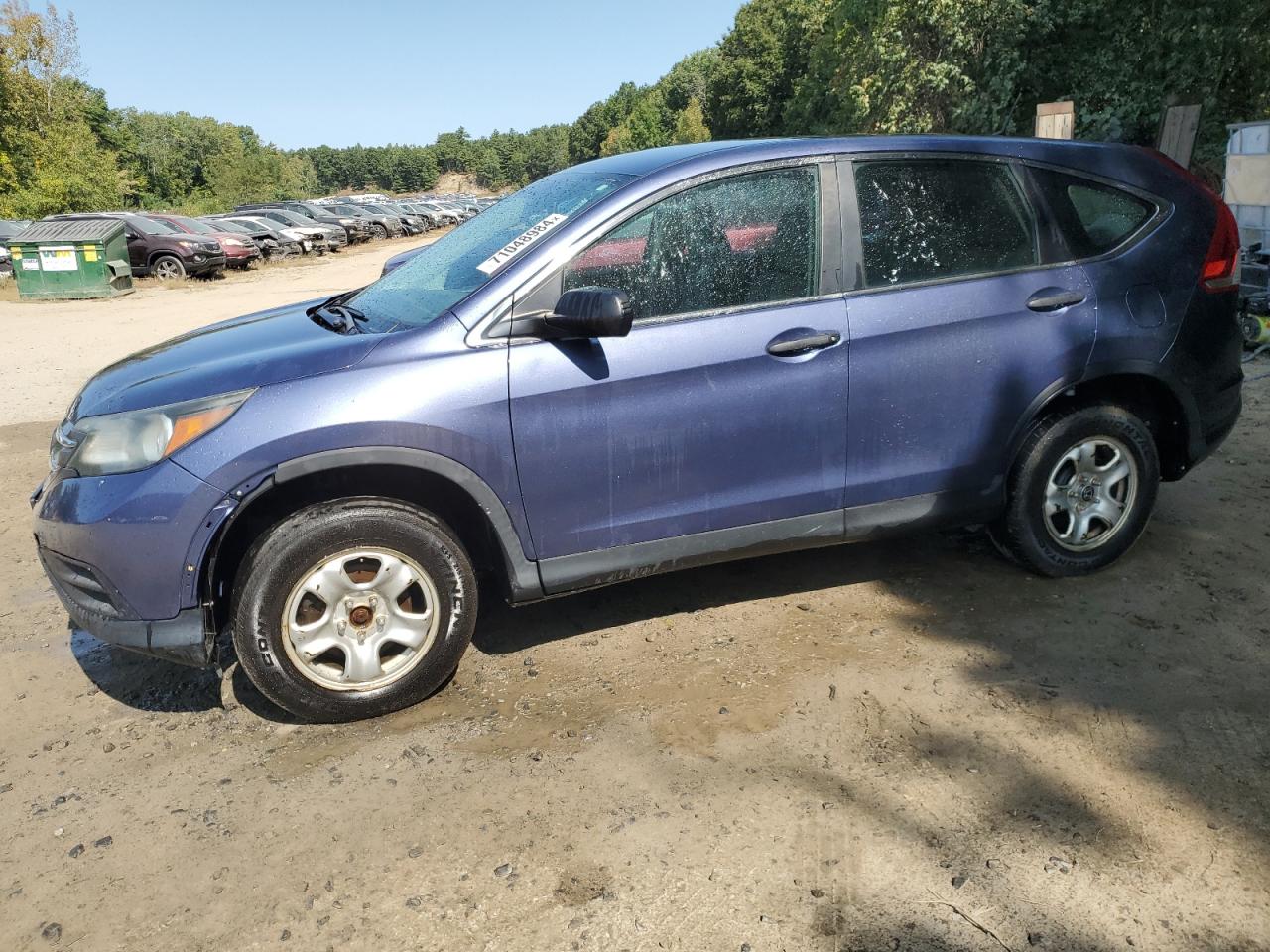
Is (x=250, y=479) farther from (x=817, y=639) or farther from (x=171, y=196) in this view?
(x=171, y=196)

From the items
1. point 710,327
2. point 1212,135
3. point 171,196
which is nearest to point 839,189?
point 710,327

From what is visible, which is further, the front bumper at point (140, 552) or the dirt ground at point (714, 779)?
the front bumper at point (140, 552)

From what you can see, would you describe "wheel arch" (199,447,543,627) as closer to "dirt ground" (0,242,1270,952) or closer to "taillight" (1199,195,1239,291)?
"dirt ground" (0,242,1270,952)

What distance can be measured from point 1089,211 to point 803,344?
1.45 m

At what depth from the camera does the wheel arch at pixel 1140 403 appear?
3896 millimetres

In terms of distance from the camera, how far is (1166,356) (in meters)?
3.98

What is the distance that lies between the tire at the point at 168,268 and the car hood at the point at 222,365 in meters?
20.5

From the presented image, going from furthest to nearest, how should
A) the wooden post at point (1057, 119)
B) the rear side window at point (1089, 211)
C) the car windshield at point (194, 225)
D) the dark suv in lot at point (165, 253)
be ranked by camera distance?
the car windshield at point (194, 225)
the dark suv in lot at point (165, 253)
the wooden post at point (1057, 119)
the rear side window at point (1089, 211)

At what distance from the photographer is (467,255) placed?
12.4 feet

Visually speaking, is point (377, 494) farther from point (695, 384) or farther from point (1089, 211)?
point (1089, 211)

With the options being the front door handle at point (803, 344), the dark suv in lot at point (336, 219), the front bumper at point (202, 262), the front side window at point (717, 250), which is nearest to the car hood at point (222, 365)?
the front side window at point (717, 250)

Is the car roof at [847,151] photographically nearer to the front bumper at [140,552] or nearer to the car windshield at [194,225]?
the front bumper at [140,552]

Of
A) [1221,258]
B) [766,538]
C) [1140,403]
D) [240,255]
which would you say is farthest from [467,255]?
[240,255]

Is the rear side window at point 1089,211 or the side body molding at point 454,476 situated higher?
the rear side window at point 1089,211
